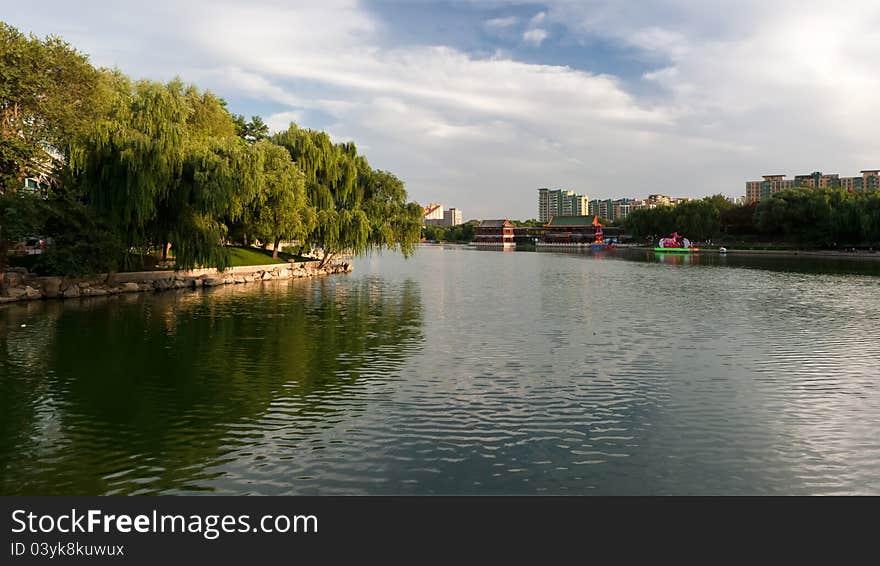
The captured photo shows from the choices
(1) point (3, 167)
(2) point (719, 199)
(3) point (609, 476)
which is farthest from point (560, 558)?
(2) point (719, 199)

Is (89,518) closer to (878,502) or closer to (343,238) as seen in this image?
(878,502)

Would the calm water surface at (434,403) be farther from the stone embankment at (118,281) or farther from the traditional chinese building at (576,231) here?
the traditional chinese building at (576,231)

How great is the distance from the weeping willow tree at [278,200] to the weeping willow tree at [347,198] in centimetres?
320

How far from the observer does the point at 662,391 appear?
12297mm

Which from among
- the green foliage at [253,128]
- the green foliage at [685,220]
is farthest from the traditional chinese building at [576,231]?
the green foliage at [253,128]

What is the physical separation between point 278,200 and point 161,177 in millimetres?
8914

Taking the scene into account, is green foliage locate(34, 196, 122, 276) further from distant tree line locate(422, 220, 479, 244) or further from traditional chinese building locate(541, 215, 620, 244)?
distant tree line locate(422, 220, 479, 244)

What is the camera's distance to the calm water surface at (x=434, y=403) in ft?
26.3

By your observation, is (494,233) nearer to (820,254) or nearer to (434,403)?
(820,254)

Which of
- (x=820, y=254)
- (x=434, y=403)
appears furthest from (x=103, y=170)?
(x=820, y=254)

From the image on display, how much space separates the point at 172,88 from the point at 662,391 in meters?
39.1

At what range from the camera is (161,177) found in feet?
91.5

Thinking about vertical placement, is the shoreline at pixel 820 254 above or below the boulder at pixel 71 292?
above

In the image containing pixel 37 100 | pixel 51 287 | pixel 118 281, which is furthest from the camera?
pixel 118 281
